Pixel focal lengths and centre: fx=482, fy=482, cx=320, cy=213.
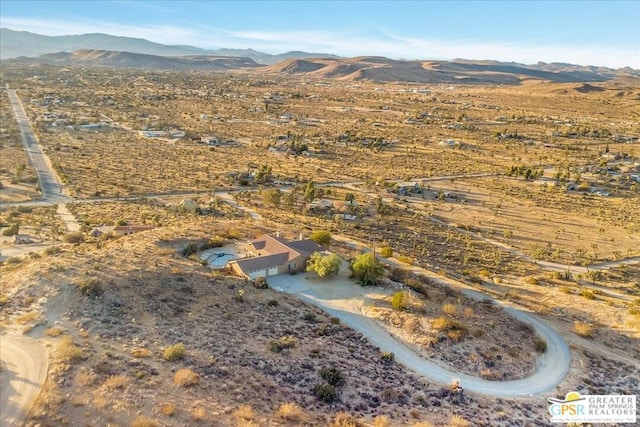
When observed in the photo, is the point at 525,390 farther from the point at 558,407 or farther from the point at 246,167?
the point at 246,167

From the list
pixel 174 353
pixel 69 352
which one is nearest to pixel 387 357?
pixel 174 353

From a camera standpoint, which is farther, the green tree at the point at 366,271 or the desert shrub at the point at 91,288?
the green tree at the point at 366,271

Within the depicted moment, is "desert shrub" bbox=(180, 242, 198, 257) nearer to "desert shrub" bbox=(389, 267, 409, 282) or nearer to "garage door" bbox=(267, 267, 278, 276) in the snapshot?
"garage door" bbox=(267, 267, 278, 276)

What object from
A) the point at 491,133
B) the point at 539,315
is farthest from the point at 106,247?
the point at 491,133

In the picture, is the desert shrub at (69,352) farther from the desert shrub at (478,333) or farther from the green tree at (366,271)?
the desert shrub at (478,333)

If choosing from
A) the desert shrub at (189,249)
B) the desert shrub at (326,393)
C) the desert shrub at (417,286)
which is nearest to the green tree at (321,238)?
the desert shrub at (417,286)

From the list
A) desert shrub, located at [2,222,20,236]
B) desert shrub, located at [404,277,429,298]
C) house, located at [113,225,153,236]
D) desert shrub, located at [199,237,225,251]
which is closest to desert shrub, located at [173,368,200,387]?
desert shrub, located at [199,237,225,251]
